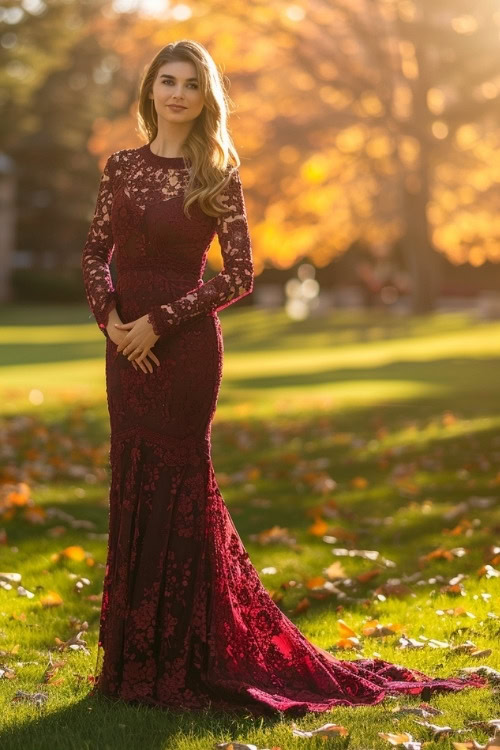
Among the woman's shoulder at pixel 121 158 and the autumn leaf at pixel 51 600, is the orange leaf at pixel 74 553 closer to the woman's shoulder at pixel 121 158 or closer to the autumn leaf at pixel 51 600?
the autumn leaf at pixel 51 600

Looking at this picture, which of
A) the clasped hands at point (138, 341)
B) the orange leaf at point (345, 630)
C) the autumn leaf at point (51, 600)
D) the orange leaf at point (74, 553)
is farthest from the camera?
the orange leaf at point (74, 553)

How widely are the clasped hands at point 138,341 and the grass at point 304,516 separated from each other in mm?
1278

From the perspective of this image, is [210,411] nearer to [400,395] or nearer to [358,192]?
[400,395]

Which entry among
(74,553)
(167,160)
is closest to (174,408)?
(167,160)

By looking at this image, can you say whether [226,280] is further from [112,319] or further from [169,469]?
[169,469]

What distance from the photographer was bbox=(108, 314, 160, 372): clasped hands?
4.44 m

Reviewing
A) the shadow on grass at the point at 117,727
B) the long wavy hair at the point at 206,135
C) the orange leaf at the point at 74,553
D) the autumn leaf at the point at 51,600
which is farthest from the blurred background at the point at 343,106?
the shadow on grass at the point at 117,727

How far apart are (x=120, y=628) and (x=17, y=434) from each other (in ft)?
29.7

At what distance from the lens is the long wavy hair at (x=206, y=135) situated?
14.8 ft

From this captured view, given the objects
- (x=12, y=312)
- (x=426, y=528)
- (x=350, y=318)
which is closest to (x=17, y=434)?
(x=426, y=528)

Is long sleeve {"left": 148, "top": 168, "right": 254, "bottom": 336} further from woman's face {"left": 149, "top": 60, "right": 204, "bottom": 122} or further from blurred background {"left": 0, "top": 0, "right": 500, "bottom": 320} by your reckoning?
blurred background {"left": 0, "top": 0, "right": 500, "bottom": 320}

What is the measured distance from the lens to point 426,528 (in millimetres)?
8641

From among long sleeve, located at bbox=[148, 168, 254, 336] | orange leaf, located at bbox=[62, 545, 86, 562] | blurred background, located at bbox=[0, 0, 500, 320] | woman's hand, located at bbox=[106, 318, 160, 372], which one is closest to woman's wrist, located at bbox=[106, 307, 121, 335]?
woman's hand, located at bbox=[106, 318, 160, 372]

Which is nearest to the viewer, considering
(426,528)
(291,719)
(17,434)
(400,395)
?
(291,719)
